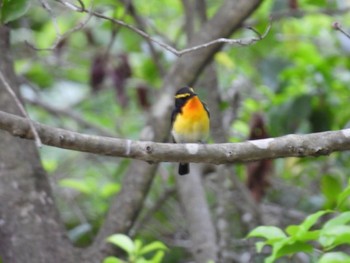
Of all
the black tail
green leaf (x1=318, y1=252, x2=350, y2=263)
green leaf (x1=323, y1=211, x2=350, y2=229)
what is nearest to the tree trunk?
the black tail

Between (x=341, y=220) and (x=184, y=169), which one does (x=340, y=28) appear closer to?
(x=341, y=220)

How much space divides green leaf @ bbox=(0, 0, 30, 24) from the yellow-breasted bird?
117cm

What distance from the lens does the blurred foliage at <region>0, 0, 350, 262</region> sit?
15.2 feet

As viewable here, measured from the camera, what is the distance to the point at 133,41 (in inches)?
215

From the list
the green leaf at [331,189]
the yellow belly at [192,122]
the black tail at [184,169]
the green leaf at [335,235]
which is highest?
the green leaf at [331,189]

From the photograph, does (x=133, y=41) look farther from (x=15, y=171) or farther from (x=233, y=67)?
(x=15, y=171)

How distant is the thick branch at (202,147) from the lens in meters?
2.25

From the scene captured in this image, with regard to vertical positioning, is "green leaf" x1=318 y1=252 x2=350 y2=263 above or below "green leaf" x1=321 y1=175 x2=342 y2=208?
below

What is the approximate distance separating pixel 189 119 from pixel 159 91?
1.40 ft

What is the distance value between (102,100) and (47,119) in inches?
20.4

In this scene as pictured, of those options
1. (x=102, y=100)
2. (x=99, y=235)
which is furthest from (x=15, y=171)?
(x=102, y=100)

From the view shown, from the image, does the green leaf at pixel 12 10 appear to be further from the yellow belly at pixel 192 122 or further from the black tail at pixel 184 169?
the black tail at pixel 184 169

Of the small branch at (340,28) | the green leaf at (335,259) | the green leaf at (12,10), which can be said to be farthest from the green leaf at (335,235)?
the green leaf at (12,10)

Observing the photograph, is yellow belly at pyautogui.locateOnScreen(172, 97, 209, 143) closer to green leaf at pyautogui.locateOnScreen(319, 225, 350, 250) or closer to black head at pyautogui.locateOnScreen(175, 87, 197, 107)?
black head at pyautogui.locateOnScreen(175, 87, 197, 107)
